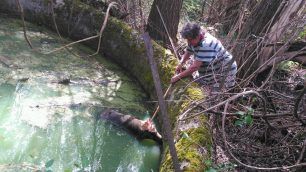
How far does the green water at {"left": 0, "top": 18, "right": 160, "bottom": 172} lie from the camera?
14.0 feet

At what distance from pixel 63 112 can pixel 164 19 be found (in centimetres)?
269

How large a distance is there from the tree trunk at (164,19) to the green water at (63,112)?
0.97m

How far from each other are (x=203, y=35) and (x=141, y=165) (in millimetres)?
1654

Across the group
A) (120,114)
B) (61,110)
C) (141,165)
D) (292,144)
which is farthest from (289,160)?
(61,110)

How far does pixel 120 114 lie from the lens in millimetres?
5109

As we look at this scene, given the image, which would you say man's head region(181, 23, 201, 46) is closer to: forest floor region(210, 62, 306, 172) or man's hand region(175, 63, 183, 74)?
man's hand region(175, 63, 183, 74)

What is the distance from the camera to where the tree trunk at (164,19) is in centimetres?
682

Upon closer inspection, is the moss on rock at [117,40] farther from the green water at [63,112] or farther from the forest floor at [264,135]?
the forest floor at [264,135]

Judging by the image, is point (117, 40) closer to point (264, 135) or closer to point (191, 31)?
point (191, 31)

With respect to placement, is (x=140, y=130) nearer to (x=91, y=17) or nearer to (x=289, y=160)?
(x=289, y=160)

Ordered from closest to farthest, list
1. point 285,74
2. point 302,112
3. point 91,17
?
point 302,112
point 285,74
point 91,17

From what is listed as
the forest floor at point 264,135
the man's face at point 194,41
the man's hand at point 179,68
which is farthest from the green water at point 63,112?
the man's face at point 194,41

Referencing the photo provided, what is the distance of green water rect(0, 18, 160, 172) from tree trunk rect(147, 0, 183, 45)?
969 mm

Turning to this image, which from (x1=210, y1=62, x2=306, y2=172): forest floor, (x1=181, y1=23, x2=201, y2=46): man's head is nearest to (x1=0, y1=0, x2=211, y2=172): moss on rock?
(x1=181, y1=23, x2=201, y2=46): man's head
